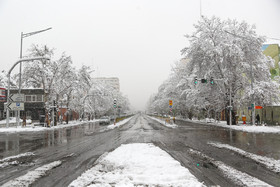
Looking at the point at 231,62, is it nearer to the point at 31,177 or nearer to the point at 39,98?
the point at 31,177

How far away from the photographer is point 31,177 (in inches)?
227

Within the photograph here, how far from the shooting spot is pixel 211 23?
3011 cm

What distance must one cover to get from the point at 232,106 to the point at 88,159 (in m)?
26.6

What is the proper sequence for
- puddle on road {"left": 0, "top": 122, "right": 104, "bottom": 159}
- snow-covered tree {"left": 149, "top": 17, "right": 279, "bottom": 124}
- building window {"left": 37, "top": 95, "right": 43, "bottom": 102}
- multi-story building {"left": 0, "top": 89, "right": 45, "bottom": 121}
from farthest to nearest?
building window {"left": 37, "top": 95, "right": 43, "bottom": 102}
multi-story building {"left": 0, "top": 89, "right": 45, "bottom": 121}
snow-covered tree {"left": 149, "top": 17, "right": 279, "bottom": 124}
puddle on road {"left": 0, "top": 122, "right": 104, "bottom": 159}

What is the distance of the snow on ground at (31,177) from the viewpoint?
5.29 metres

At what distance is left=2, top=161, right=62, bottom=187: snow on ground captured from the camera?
17.3ft

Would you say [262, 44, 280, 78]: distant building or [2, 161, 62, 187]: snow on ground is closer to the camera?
[2, 161, 62, 187]: snow on ground

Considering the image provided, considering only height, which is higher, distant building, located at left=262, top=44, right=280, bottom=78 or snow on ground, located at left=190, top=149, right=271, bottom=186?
distant building, located at left=262, top=44, right=280, bottom=78

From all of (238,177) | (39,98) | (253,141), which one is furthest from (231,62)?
(39,98)

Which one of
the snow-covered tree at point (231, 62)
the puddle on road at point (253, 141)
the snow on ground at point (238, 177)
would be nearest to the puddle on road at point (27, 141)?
the snow on ground at point (238, 177)

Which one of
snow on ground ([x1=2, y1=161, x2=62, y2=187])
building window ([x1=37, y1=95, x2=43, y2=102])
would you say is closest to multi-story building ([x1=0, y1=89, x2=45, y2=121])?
building window ([x1=37, y1=95, x2=43, y2=102])

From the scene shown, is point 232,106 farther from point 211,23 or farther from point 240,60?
point 211,23

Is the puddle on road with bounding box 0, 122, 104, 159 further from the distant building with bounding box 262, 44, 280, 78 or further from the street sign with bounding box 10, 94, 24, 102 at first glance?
the distant building with bounding box 262, 44, 280, 78

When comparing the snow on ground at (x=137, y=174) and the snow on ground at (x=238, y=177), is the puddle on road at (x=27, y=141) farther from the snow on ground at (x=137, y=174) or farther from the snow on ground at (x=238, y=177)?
the snow on ground at (x=238, y=177)
